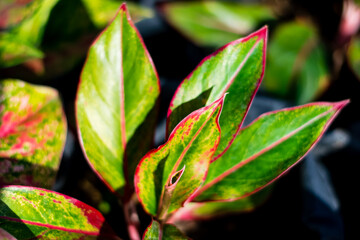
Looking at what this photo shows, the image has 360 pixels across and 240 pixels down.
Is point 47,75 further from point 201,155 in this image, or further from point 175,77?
point 175,77

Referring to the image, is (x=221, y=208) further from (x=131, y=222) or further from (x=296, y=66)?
(x=296, y=66)

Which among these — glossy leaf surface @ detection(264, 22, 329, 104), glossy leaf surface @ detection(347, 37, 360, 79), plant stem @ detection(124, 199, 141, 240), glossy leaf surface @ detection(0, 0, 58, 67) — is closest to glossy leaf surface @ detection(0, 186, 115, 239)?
plant stem @ detection(124, 199, 141, 240)

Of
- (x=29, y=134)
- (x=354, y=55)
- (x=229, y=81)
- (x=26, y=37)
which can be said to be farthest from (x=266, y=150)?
(x=354, y=55)

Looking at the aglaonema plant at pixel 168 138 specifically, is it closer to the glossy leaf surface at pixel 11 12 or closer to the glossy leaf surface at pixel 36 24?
the glossy leaf surface at pixel 36 24

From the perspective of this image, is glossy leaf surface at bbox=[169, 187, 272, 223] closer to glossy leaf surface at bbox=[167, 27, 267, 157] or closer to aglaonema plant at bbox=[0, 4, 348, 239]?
aglaonema plant at bbox=[0, 4, 348, 239]

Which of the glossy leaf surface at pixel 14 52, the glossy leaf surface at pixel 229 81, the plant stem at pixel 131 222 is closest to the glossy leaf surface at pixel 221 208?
the plant stem at pixel 131 222

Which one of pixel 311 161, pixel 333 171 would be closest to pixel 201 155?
pixel 311 161
